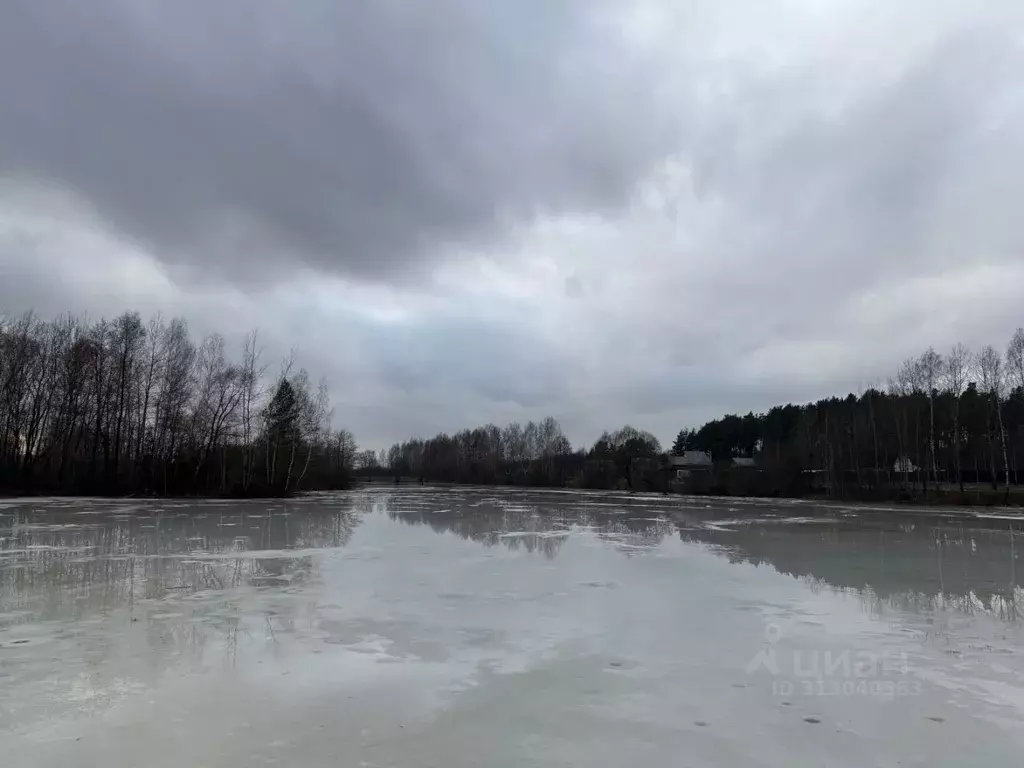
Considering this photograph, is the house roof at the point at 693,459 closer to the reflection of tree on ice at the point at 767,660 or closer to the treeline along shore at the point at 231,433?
the treeline along shore at the point at 231,433

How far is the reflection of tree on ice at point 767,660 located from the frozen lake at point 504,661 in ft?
0.12

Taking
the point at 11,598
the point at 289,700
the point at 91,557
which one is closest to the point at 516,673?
the point at 289,700

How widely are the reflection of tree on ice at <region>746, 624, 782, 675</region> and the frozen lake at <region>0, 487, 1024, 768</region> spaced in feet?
0.12

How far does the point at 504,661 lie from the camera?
5.67m

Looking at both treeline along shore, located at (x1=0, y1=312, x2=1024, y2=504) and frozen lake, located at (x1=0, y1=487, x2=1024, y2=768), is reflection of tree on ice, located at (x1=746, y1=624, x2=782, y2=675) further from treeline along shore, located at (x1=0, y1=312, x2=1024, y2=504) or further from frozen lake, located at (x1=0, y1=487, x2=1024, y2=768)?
treeline along shore, located at (x1=0, y1=312, x2=1024, y2=504)

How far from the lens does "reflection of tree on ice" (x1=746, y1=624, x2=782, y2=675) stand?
539 centimetres

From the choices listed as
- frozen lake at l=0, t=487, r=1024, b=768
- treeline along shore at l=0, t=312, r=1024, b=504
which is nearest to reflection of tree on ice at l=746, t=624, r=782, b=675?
frozen lake at l=0, t=487, r=1024, b=768

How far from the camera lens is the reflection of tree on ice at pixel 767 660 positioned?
539cm

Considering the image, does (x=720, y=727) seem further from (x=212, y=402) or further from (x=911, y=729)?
(x=212, y=402)

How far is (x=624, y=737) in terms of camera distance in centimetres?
401

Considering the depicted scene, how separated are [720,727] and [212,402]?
46.7 meters

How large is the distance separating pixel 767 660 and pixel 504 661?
2362 millimetres

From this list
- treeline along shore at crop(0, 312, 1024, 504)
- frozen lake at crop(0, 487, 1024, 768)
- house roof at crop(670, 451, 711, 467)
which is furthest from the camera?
house roof at crop(670, 451, 711, 467)

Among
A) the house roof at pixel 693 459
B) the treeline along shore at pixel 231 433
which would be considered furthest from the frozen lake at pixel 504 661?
the house roof at pixel 693 459
